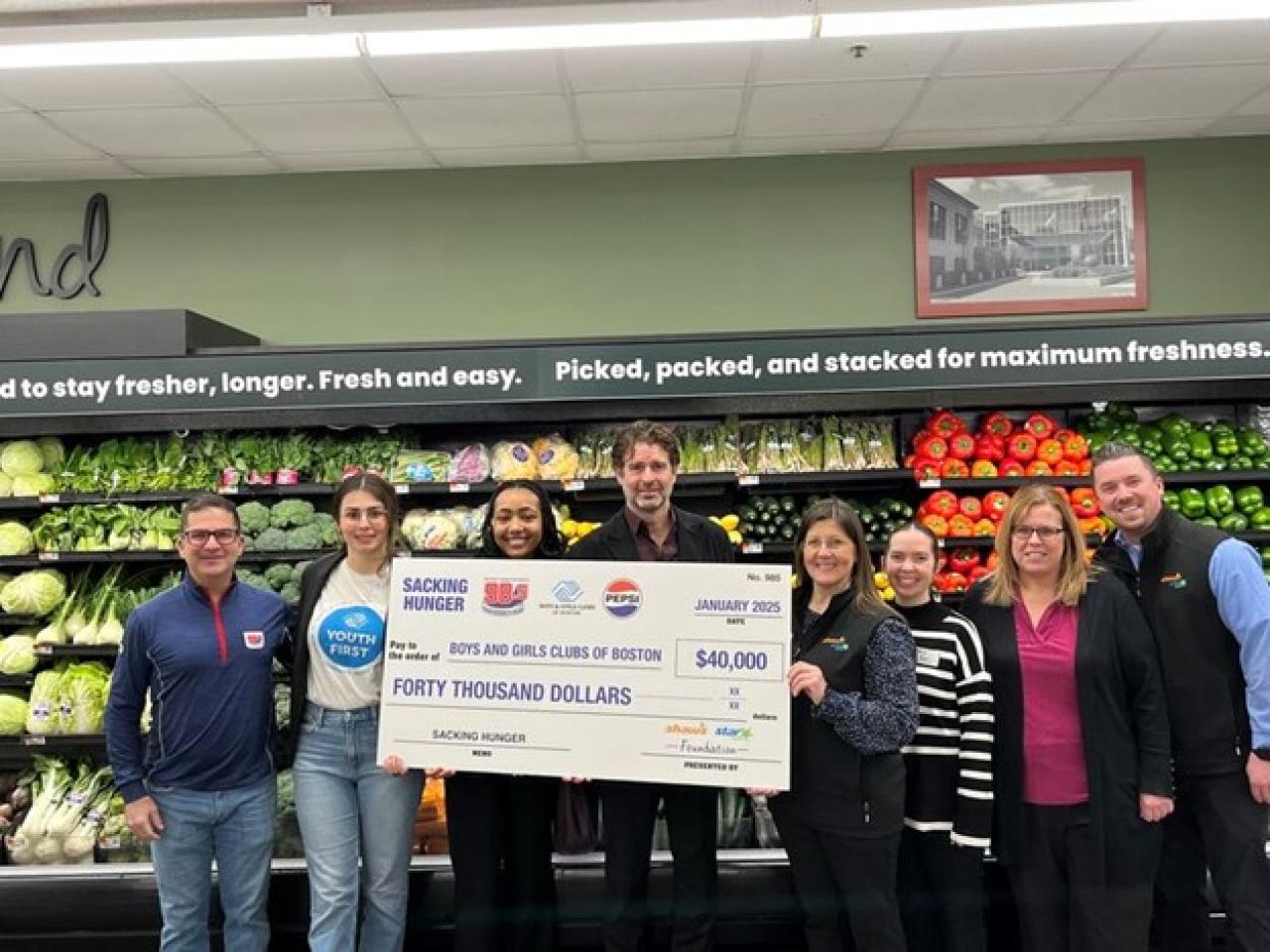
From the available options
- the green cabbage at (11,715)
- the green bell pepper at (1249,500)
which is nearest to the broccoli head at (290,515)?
the green cabbage at (11,715)

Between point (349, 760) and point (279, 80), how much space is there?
332 centimetres

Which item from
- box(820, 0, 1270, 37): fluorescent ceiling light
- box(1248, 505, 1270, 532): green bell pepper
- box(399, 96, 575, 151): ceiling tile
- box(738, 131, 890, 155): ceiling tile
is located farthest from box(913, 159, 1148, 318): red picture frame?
box(399, 96, 575, 151): ceiling tile

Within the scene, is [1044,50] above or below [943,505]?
above

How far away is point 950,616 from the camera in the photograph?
2.94 meters

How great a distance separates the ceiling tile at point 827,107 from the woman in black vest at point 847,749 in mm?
2884

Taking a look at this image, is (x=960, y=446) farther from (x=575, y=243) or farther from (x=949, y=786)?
(x=575, y=243)

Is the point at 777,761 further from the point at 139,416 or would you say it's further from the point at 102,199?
the point at 102,199

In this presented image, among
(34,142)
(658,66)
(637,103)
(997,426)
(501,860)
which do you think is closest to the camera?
(501,860)

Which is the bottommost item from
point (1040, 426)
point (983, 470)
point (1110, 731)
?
point (1110, 731)

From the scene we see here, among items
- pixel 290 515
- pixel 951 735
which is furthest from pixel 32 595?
pixel 951 735

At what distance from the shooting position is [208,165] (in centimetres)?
554

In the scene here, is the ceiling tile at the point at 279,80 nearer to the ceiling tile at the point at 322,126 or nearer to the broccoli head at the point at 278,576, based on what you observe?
the ceiling tile at the point at 322,126

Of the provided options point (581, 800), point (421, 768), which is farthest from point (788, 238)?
point (421, 768)

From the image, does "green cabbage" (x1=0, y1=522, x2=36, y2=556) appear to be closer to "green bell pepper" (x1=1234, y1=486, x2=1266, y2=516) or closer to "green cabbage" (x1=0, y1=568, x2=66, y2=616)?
"green cabbage" (x1=0, y1=568, x2=66, y2=616)
